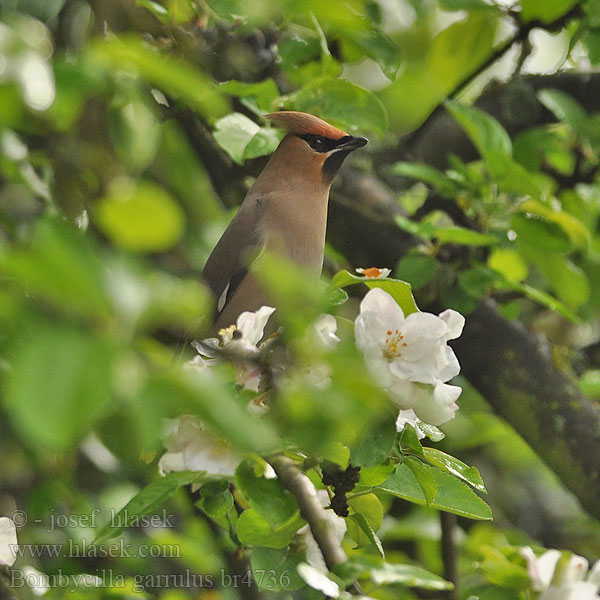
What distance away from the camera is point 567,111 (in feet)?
7.69

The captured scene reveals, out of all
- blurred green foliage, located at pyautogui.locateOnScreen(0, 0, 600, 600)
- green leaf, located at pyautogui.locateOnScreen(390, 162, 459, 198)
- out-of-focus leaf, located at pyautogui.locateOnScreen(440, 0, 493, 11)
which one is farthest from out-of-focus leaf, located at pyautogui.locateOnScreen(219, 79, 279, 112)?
out-of-focus leaf, located at pyautogui.locateOnScreen(440, 0, 493, 11)

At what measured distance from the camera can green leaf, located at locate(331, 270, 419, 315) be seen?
1156 millimetres

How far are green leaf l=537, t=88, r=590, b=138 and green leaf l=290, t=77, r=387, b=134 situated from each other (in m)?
0.72

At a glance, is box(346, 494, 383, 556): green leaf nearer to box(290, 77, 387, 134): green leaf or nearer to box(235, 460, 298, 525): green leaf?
box(235, 460, 298, 525): green leaf

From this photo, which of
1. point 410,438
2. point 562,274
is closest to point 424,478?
point 410,438

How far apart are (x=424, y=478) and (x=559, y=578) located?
0.28 meters

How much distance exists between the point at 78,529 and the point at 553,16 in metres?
1.75

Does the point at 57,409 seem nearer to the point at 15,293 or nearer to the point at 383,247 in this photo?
the point at 15,293

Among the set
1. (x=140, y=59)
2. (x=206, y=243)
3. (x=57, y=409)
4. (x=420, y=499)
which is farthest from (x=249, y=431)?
(x=206, y=243)

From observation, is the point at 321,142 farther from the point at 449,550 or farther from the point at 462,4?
the point at 449,550

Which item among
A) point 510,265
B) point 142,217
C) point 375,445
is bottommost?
point 510,265

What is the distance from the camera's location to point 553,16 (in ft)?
7.43

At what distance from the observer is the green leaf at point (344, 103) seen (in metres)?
1.76

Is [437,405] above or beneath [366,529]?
above
